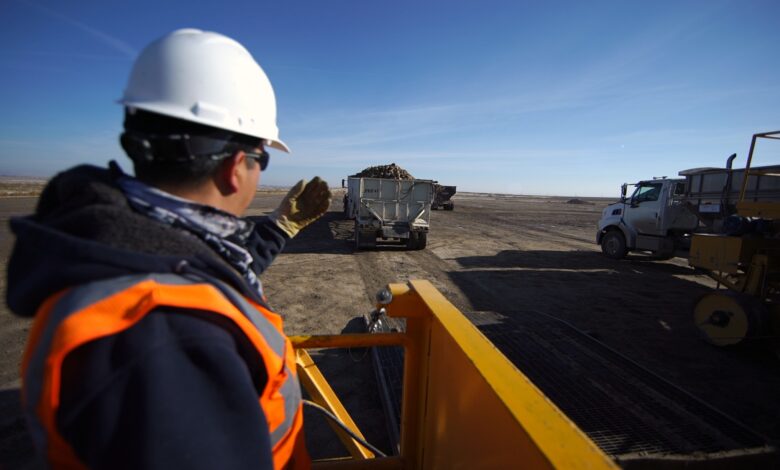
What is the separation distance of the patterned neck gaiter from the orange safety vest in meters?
0.21

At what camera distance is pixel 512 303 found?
23.1 feet

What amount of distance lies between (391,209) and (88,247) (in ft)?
36.2

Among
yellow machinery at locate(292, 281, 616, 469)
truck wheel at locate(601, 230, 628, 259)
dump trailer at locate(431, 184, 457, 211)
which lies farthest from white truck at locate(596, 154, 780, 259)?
dump trailer at locate(431, 184, 457, 211)

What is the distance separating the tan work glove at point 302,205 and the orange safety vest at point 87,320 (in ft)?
3.98

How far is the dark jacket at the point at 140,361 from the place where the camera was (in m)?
0.68

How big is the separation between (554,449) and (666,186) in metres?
12.2

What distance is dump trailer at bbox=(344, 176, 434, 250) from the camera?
453 inches

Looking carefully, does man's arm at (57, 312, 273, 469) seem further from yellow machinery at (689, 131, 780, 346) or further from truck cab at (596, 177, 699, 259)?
truck cab at (596, 177, 699, 259)

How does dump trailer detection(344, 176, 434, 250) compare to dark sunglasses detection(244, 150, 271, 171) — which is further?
dump trailer detection(344, 176, 434, 250)

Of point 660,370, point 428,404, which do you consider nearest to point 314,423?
point 428,404

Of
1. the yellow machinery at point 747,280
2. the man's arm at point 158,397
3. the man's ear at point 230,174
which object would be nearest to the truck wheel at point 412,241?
the yellow machinery at point 747,280

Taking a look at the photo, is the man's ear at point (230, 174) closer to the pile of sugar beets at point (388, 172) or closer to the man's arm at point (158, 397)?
the man's arm at point (158, 397)

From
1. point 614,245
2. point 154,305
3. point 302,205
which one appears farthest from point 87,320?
point 614,245

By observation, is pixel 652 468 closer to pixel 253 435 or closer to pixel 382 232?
pixel 253 435
